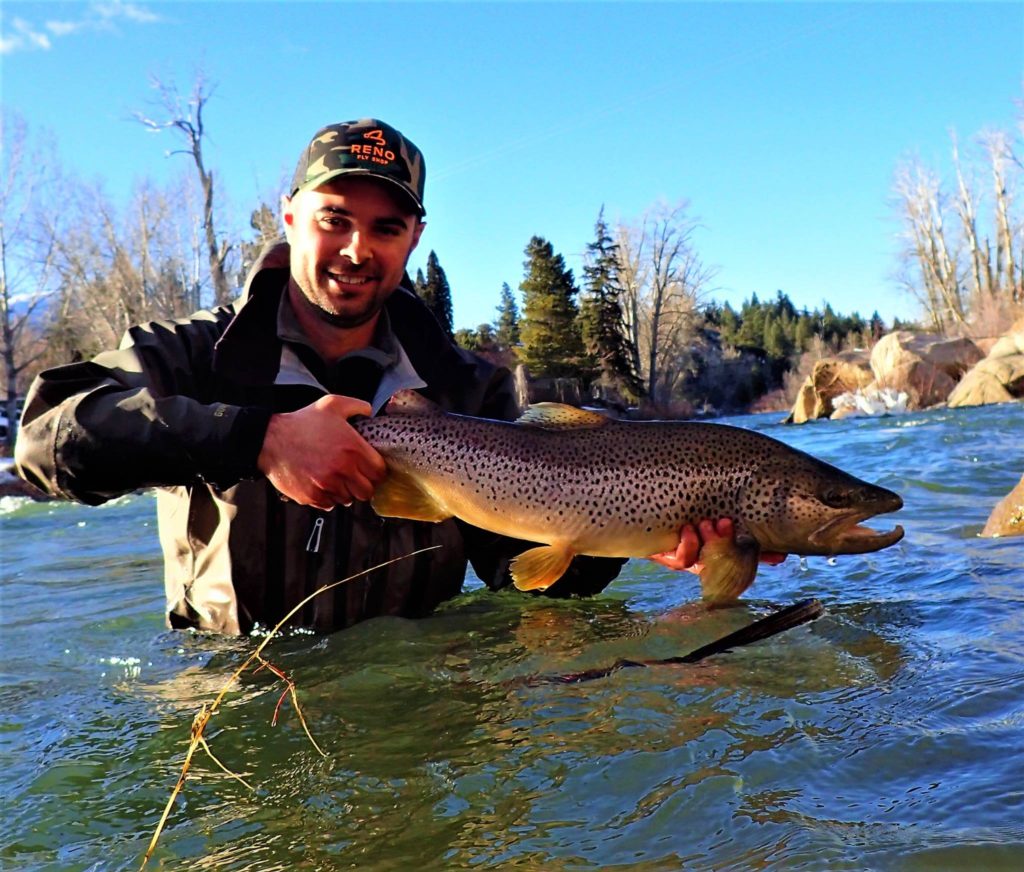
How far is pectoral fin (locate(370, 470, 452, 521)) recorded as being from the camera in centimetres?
329

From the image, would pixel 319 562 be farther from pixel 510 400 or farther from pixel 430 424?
pixel 510 400

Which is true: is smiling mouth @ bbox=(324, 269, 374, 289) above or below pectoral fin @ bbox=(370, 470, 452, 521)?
above

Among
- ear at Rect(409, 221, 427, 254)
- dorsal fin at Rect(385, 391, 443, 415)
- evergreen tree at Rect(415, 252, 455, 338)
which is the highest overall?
evergreen tree at Rect(415, 252, 455, 338)

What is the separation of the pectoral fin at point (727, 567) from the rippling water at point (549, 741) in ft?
1.03

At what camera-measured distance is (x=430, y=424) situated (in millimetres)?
3404

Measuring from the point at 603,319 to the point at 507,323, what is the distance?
1041 inches

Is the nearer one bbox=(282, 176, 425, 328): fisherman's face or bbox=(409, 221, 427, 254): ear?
bbox=(282, 176, 425, 328): fisherman's face

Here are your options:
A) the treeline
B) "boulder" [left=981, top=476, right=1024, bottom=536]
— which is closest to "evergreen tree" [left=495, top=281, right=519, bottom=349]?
the treeline

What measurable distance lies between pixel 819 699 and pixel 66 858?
236 centimetres

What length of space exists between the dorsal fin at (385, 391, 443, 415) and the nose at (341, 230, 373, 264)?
713mm

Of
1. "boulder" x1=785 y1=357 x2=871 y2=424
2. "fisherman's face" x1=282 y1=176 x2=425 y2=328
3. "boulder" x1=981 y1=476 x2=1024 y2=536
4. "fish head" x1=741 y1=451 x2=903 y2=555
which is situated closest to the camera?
"fish head" x1=741 y1=451 x2=903 y2=555

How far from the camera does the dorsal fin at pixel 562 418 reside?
3602mm

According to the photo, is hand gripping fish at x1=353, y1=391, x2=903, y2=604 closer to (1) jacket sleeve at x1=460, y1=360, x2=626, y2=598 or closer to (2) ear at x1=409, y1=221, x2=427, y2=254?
(1) jacket sleeve at x1=460, y1=360, x2=626, y2=598

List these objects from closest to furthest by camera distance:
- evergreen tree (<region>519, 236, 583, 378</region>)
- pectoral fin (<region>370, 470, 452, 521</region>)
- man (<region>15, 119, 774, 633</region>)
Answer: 1. pectoral fin (<region>370, 470, 452, 521</region>)
2. man (<region>15, 119, 774, 633</region>)
3. evergreen tree (<region>519, 236, 583, 378</region>)
